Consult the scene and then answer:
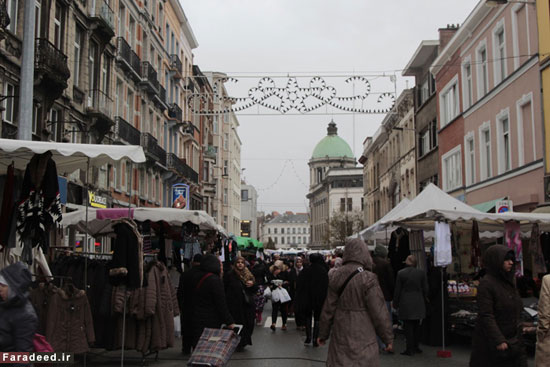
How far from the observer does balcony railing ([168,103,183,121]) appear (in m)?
42.4

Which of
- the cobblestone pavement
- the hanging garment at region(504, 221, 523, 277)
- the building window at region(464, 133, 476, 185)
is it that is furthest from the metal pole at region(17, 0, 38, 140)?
the building window at region(464, 133, 476, 185)

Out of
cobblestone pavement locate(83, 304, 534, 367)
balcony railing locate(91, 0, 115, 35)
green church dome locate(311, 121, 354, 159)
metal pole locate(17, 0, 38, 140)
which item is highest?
green church dome locate(311, 121, 354, 159)

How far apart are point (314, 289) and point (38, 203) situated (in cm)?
580

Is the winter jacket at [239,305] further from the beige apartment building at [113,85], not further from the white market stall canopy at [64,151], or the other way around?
the white market stall canopy at [64,151]

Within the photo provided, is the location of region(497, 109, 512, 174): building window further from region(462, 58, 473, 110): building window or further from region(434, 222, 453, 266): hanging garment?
region(434, 222, 453, 266): hanging garment

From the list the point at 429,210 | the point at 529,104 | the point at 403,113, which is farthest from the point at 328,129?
the point at 429,210

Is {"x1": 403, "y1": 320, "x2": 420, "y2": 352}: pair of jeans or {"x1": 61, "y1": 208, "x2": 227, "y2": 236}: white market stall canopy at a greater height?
{"x1": 61, "y1": 208, "x2": 227, "y2": 236}: white market stall canopy

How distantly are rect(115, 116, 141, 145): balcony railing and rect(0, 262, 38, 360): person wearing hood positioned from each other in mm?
24644

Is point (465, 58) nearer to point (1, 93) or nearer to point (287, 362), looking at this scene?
point (1, 93)

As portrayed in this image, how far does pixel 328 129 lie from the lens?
507ft

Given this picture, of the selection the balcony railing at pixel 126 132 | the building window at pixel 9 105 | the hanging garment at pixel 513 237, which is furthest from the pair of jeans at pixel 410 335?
the balcony railing at pixel 126 132

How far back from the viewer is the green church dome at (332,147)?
148 meters

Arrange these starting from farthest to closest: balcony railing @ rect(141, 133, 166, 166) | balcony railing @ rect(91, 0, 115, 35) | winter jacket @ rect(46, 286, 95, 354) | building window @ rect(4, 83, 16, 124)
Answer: balcony railing @ rect(141, 133, 166, 166), balcony railing @ rect(91, 0, 115, 35), building window @ rect(4, 83, 16, 124), winter jacket @ rect(46, 286, 95, 354)

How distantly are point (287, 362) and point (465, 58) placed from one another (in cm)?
2075
